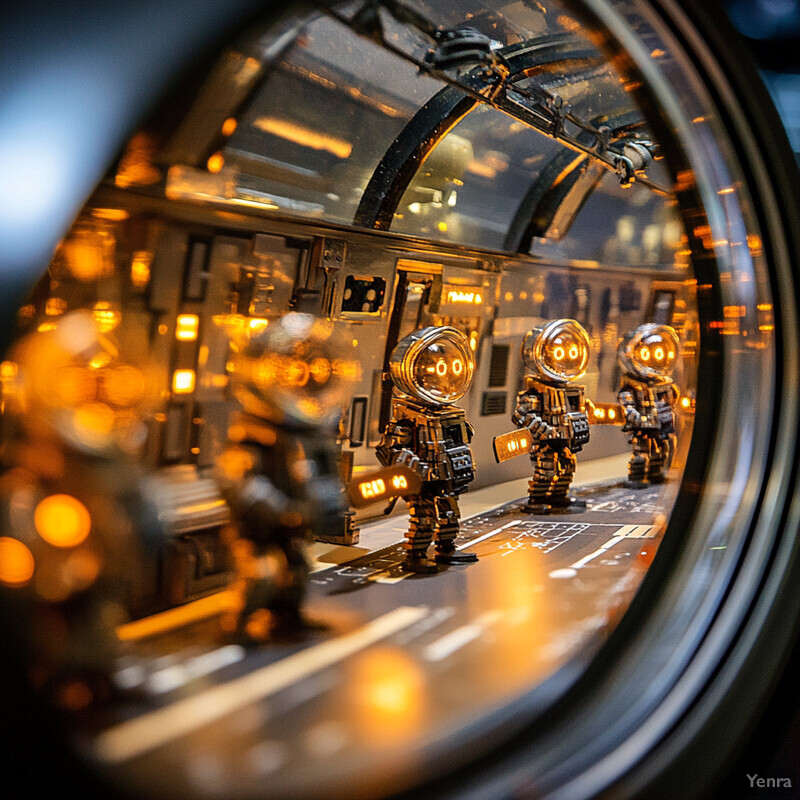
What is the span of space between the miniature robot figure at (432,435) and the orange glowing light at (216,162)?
59 cm

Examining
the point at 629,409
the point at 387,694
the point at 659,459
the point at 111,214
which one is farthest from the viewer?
the point at 629,409

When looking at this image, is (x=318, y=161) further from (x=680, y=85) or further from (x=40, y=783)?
(x=40, y=783)

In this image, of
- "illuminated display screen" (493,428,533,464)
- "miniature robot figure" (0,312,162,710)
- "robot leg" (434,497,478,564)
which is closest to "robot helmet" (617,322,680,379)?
"illuminated display screen" (493,428,533,464)

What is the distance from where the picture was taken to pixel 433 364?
1.45 metres

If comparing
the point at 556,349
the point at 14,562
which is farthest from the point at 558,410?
the point at 14,562

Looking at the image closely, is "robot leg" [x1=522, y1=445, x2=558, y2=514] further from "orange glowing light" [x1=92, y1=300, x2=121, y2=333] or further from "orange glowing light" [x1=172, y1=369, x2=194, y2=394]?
"orange glowing light" [x1=92, y1=300, x2=121, y2=333]

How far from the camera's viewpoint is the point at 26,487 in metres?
0.60

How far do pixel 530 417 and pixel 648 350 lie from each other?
21.8 inches

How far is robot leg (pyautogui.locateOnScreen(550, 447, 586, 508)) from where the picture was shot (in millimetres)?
1591

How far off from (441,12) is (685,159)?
1.32 feet

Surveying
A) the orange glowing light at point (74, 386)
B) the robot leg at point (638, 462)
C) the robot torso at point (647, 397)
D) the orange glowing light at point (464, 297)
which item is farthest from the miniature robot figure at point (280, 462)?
the robot torso at point (647, 397)

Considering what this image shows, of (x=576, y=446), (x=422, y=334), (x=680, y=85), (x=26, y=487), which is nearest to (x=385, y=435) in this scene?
(x=422, y=334)

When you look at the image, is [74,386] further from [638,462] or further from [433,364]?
[638,462]

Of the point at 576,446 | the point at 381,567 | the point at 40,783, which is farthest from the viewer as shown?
the point at 576,446
